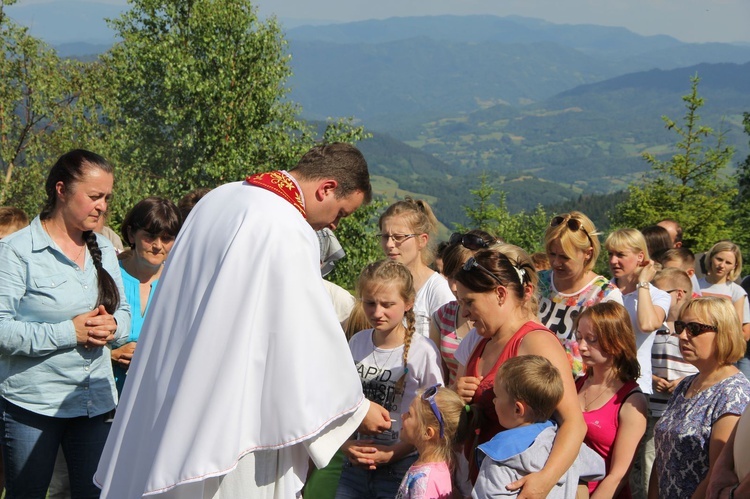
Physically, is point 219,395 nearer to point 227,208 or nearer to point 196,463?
point 196,463

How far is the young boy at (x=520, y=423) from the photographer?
10.8 feet

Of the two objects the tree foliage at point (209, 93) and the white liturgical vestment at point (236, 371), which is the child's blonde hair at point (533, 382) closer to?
the white liturgical vestment at point (236, 371)

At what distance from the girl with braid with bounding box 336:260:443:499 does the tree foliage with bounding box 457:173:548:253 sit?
26.9 meters

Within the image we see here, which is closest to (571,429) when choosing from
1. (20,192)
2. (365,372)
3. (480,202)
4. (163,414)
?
(365,372)

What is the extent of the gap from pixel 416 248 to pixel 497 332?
178 cm

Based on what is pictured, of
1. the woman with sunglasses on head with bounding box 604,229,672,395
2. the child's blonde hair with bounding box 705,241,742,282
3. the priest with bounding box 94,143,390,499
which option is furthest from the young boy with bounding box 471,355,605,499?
the child's blonde hair with bounding box 705,241,742,282

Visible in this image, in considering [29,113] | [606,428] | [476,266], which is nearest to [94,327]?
[476,266]

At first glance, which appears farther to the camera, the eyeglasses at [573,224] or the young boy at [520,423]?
the eyeglasses at [573,224]

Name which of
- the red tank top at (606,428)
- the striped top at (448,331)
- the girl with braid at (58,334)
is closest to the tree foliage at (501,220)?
the striped top at (448,331)

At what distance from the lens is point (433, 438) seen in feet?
12.3

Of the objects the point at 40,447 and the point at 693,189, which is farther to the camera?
the point at 693,189

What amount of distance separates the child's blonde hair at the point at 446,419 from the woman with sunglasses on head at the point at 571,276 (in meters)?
1.21

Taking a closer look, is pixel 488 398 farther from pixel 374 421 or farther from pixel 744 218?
pixel 744 218

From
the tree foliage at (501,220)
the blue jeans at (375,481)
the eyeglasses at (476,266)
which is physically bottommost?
the tree foliage at (501,220)
